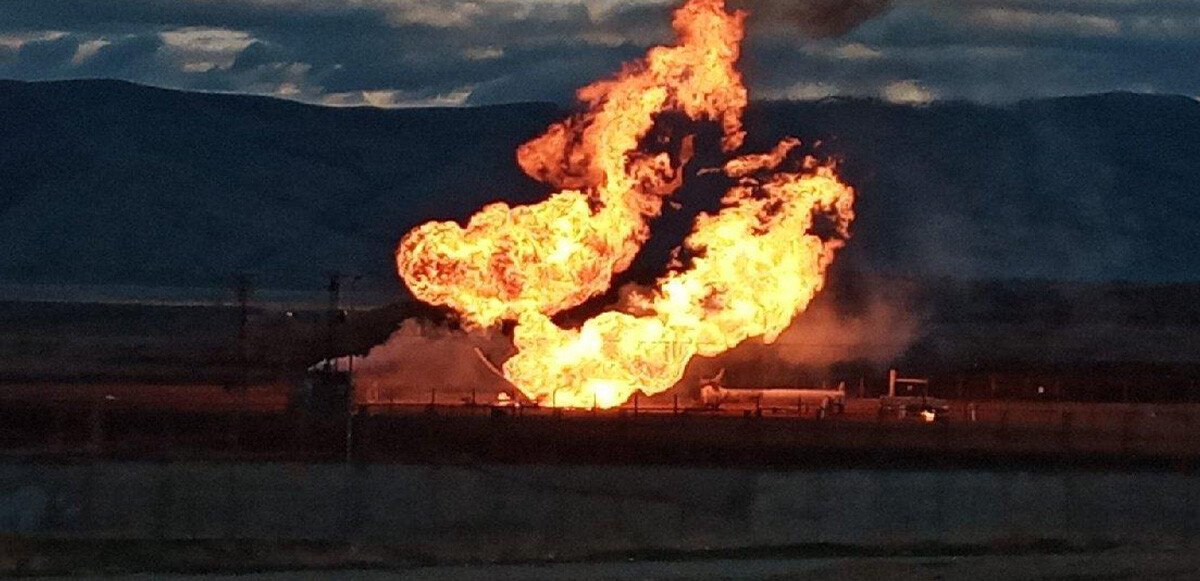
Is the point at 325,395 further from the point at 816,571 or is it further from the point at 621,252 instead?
the point at 816,571

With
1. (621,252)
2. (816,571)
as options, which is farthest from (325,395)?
(816,571)

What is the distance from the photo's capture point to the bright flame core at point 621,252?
68.8m

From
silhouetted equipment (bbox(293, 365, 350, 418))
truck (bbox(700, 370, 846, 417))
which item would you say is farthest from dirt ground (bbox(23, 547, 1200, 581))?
truck (bbox(700, 370, 846, 417))

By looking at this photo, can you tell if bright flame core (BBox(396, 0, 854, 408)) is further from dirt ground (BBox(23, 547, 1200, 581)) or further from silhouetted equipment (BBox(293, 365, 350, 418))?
dirt ground (BBox(23, 547, 1200, 581))

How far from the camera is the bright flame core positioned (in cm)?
6875

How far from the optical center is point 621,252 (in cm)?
7075

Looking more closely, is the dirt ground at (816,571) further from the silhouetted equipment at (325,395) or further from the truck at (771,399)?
the truck at (771,399)

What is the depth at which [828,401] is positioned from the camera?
74125 mm

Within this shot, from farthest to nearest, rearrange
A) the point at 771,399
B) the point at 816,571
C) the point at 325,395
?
the point at 771,399 → the point at 325,395 → the point at 816,571

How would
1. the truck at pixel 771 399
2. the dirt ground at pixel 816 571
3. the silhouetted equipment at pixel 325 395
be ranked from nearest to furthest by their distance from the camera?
the dirt ground at pixel 816 571 → the silhouetted equipment at pixel 325 395 → the truck at pixel 771 399

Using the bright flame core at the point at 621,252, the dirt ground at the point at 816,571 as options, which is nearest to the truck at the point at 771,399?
the bright flame core at the point at 621,252

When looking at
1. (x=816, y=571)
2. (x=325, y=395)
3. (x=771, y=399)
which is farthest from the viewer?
(x=771, y=399)

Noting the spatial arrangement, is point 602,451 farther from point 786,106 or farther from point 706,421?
point 786,106

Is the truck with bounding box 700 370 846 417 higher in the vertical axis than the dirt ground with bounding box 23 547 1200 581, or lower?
higher
